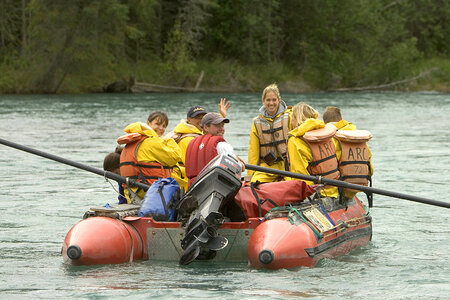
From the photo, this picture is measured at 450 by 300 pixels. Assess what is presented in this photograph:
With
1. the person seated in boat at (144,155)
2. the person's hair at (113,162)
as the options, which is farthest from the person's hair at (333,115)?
the person's hair at (113,162)

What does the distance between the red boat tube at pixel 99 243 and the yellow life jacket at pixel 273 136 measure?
2.11 metres

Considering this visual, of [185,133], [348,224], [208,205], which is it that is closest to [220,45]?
[185,133]

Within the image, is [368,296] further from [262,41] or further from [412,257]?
[262,41]

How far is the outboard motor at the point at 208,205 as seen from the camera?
680 centimetres

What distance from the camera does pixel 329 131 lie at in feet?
25.4

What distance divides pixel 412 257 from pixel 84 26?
117 ft

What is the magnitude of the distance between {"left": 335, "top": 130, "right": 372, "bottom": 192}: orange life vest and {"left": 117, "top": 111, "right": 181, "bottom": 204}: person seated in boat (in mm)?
1504

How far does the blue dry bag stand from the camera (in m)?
7.42

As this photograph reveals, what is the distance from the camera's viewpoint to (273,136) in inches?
348

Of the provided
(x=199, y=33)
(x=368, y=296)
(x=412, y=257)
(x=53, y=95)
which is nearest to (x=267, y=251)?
(x=368, y=296)

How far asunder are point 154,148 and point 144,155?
5.0 inches

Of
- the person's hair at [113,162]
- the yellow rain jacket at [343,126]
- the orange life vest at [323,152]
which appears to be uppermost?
the yellow rain jacket at [343,126]

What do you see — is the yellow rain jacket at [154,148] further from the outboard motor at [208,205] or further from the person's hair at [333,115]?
the person's hair at [333,115]

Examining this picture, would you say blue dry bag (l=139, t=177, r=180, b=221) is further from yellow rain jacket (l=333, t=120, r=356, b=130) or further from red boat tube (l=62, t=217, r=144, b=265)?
yellow rain jacket (l=333, t=120, r=356, b=130)
